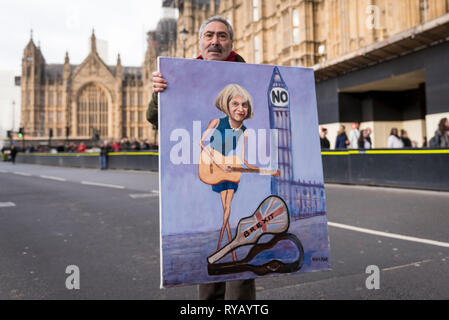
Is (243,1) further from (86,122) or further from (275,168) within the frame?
(86,122)

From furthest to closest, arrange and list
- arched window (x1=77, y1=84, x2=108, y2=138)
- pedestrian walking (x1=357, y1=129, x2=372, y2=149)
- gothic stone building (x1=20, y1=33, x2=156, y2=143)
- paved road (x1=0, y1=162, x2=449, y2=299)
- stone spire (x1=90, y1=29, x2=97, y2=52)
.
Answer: stone spire (x1=90, y1=29, x2=97, y2=52) → arched window (x1=77, y1=84, x2=108, y2=138) → gothic stone building (x1=20, y1=33, x2=156, y2=143) → pedestrian walking (x1=357, y1=129, x2=372, y2=149) → paved road (x1=0, y1=162, x2=449, y2=299)

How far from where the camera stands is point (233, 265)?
219cm

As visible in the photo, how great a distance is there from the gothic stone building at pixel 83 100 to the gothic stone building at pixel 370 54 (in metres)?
65.4

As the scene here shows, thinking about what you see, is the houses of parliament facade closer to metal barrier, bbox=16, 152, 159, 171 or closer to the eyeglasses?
metal barrier, bbox=16, 152, 159, 171

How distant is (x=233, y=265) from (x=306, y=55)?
26.4 m

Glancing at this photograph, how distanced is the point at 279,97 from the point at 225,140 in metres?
0.48

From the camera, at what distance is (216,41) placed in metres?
2.46

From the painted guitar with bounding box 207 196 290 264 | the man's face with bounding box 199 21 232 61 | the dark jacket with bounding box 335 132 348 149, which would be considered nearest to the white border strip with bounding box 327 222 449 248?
the painted guitar with bounding box 207 196 290 264


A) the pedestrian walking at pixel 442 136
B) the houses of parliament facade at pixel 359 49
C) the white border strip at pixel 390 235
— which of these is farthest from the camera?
the houses of parliament facade at pixel 359 49

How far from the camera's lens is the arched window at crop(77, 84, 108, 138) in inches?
3622

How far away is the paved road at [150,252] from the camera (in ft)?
11.4

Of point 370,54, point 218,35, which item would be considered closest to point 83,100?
point 370,54

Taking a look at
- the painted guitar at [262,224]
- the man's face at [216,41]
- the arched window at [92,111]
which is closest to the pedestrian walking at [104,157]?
the man's face at [216,41]

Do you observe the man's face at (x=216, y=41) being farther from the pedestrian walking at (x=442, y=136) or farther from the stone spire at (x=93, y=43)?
the stone spire at (x=93, y=43)
